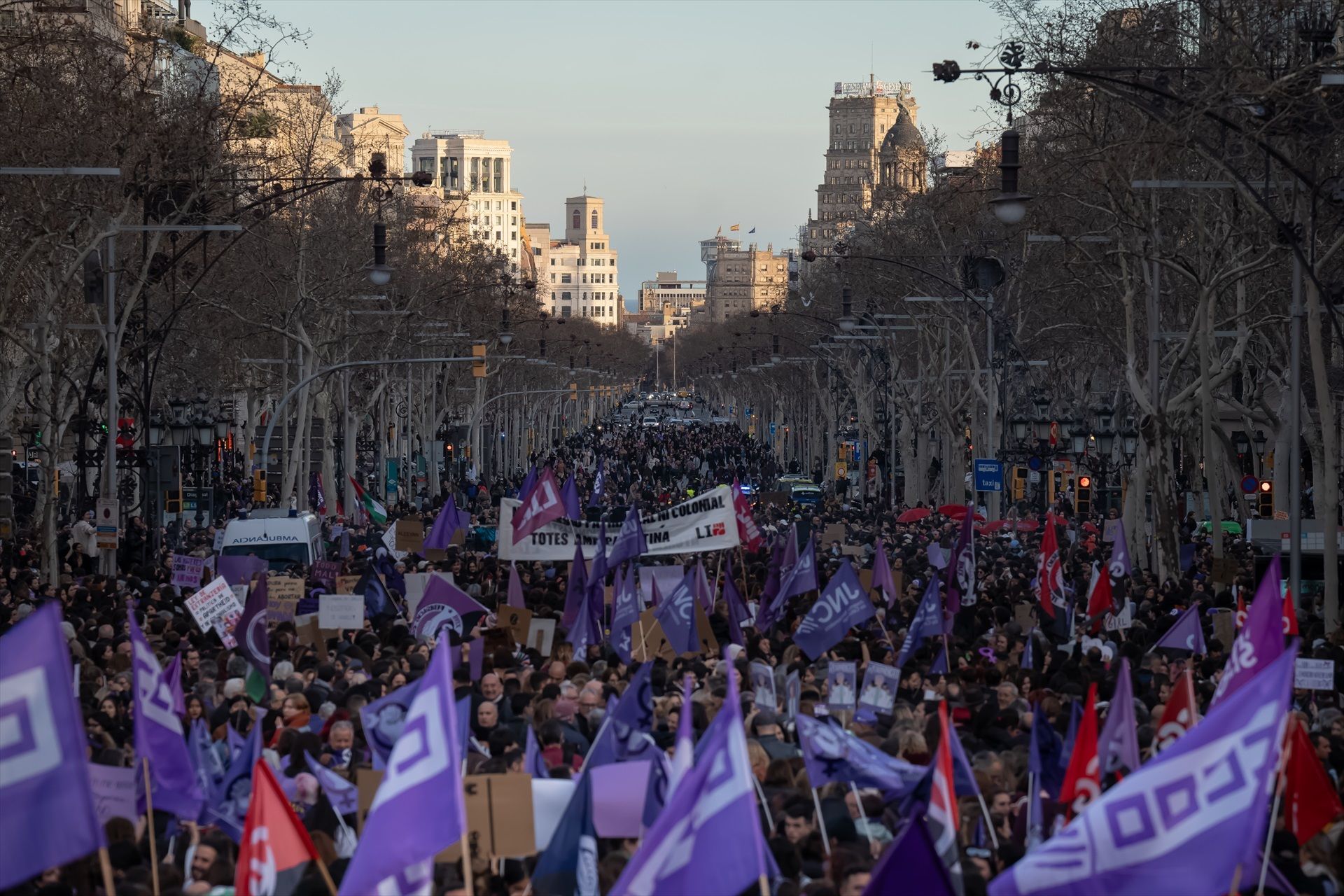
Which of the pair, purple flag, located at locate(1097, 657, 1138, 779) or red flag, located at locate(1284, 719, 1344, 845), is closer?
red flag, located at locate(1284, 719, 1344, 845)

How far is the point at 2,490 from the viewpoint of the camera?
909 inches

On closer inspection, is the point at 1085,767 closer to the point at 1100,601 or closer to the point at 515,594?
the point at 515,594

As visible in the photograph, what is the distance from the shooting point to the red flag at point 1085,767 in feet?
30.2

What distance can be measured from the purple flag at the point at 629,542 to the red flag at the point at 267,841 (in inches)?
508

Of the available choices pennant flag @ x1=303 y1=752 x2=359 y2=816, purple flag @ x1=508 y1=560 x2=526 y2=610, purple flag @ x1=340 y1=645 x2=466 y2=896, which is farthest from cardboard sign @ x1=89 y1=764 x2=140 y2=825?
purple flag @ x1=508 y1=560 x2=526 y2=610

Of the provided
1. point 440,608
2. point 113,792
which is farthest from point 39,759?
point 440,608

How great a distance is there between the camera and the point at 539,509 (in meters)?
22.7

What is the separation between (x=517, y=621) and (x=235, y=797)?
329 inches

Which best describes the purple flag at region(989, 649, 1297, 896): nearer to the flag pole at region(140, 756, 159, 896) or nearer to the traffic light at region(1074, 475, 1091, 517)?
the flag pole at region(140, 756, 159, 896)

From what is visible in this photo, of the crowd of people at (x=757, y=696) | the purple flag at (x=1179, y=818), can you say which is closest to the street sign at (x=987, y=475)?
the crowd of people at (x=757, y=696)

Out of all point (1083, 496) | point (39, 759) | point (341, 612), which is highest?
point (39, 759)

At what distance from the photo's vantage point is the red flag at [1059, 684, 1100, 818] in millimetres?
9203

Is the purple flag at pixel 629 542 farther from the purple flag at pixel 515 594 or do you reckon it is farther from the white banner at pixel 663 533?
the purple flag at pixel 515 594

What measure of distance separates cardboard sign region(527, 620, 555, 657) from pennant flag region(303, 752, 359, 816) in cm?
Answer: 777
